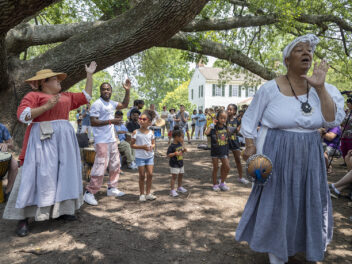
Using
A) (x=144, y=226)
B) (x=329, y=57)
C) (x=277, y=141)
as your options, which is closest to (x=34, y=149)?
(x=144, y=226)

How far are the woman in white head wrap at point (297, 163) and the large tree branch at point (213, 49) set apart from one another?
5.22 meters

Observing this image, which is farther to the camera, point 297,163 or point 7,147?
point 7,147

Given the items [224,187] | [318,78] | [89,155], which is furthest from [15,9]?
[224,187]

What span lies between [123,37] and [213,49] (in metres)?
4.88

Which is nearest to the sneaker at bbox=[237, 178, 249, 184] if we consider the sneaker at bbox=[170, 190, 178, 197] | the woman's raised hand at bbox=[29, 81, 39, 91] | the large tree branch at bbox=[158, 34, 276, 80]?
the sneaker at bbox=[170, 190, 178, 197]

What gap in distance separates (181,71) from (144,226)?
46013 millimetres

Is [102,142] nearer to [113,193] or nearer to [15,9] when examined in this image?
[113,193]

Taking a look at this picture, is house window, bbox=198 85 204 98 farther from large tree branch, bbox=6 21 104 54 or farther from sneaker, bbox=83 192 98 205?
sneaker, bbox=83 192 98 205

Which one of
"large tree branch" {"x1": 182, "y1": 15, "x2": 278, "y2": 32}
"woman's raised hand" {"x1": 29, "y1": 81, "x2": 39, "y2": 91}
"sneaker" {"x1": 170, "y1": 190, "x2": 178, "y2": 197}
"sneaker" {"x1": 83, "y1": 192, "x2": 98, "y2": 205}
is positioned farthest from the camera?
"large tree branch" {"x1": 182, "y1": 15, "x2": 278, "y2": 32}

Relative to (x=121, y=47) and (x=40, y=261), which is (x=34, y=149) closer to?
(x=40, y=261)

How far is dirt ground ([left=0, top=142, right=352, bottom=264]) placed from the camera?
9.62ft

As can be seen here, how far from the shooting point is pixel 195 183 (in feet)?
21.1

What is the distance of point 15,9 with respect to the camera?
290 cm

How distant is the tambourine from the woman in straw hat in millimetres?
2559
